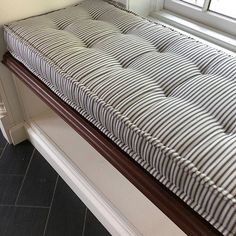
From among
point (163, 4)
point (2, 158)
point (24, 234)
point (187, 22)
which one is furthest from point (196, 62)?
point (2, 158)

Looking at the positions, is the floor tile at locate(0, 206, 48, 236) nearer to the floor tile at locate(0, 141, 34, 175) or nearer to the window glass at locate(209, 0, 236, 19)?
the floor tile at locate(0, 141, 34, 175)

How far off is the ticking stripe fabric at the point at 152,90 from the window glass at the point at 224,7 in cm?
30

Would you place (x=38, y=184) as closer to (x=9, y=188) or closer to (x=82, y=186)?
(x=9, y=188)

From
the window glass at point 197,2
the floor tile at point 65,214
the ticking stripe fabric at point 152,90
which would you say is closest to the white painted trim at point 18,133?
the floor tile at point 65,214

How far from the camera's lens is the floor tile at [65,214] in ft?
3.46

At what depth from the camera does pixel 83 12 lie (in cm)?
100

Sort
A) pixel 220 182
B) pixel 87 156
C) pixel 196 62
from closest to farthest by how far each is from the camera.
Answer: pixel 220 182 < pixel 196 62 < pixel 87 156

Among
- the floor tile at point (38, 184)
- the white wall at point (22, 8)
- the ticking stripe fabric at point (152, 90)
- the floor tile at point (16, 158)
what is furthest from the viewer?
the floor tile at point (16, 158)

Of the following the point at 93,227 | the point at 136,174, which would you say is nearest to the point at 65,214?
the point at 93,227

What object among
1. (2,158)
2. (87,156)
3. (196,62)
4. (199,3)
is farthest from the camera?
(2,158)

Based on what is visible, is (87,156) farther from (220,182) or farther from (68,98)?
(220,182)

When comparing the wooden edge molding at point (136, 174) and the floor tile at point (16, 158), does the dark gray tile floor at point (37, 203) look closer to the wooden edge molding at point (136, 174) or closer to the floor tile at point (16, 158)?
the floor tile at point (16, 158)

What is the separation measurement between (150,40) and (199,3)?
1.28 ft

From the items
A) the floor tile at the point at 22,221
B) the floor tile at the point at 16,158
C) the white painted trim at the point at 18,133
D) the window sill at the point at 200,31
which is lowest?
the floor tile at the point at 22,221
